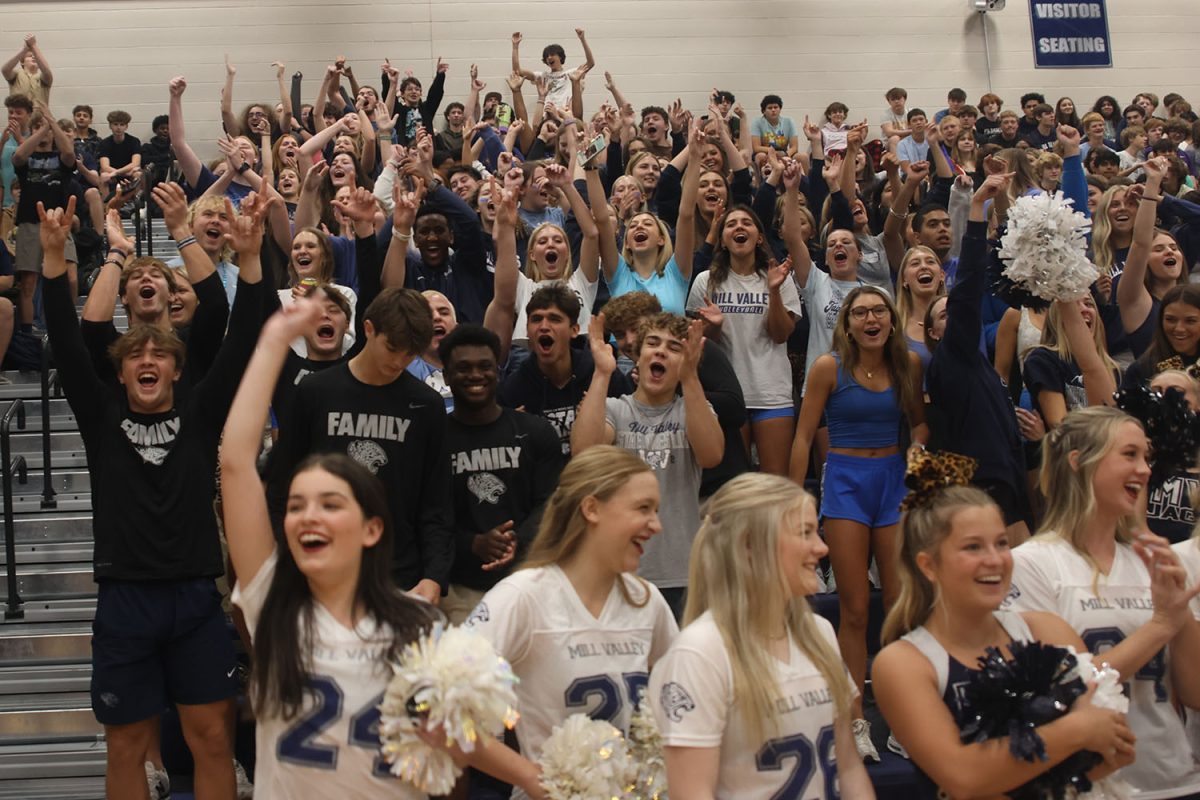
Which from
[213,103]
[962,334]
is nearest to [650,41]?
[213,103]

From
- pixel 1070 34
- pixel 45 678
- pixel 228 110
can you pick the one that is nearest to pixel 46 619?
pixel 45 678

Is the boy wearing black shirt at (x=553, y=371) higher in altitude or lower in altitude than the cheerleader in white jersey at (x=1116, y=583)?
higher

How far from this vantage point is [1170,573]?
10.7 feet

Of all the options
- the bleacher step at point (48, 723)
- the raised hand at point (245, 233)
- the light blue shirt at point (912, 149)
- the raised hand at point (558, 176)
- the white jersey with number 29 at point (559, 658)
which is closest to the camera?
the white jersey with number 29 at point (559, 658)

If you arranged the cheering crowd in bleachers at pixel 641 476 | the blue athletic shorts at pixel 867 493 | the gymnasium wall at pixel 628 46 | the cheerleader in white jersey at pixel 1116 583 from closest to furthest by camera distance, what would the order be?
the cheering crowd in bleachers at pixel 641 476, the cheerleader in white jersey at pixel 1116 583, the blue athletic shorts at pixel 867 493, the gymnasium wall at pixel 628 46

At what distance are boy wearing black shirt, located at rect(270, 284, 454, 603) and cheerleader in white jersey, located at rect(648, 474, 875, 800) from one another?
1.41 meters

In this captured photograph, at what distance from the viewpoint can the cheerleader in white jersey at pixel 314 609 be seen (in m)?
2.95

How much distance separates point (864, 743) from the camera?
15.1 feet

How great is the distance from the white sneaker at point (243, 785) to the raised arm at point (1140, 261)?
4360mm

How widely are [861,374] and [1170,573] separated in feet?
6.87

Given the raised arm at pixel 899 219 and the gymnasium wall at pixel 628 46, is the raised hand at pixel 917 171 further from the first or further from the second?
the gymnasium wall at pixel 628 46

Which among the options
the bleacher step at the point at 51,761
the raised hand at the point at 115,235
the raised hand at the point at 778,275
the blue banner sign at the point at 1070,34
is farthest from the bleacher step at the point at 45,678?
the blue banner sign at the point at 1070,34

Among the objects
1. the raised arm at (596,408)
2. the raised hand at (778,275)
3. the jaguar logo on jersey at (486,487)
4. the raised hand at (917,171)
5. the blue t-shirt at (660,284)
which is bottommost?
the jaguar logo on jersey at (486,487)

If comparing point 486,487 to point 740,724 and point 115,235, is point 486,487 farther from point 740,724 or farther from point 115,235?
point 740,724
